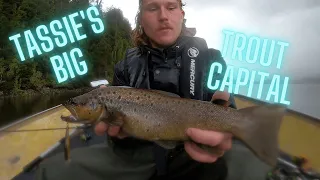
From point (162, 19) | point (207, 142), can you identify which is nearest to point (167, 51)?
point (162, 19)

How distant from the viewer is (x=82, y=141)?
493 centimetres

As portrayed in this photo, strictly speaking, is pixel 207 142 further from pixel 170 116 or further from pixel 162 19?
pixel 162 19

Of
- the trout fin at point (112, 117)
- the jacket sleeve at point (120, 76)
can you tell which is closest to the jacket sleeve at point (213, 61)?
the jacket sleeve at point (120, 76)

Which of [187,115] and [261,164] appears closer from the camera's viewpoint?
[187,115]

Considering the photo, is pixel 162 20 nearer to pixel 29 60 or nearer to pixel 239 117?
pixel 239 117

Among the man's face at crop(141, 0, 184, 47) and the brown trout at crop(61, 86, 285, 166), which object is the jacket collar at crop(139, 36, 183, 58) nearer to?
the man's face at crop(141, 0, 184, 47)

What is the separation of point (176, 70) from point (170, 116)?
1038 mm

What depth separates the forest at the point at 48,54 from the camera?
1761 inches

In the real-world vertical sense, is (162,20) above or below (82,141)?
above

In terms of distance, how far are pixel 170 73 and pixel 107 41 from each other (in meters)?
58.2

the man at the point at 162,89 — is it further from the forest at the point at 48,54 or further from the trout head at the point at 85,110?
the forest at the point at 48,54

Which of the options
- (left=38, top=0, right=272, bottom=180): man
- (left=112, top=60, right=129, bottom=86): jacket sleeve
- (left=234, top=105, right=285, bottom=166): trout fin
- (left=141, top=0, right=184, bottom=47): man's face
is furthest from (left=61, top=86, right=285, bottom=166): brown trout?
(left=112, top=60, right=129, bottom=86): jacket sleeve

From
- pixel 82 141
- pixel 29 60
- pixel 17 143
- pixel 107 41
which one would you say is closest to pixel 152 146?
pixel 82 141

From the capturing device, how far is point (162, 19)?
3061 mm
